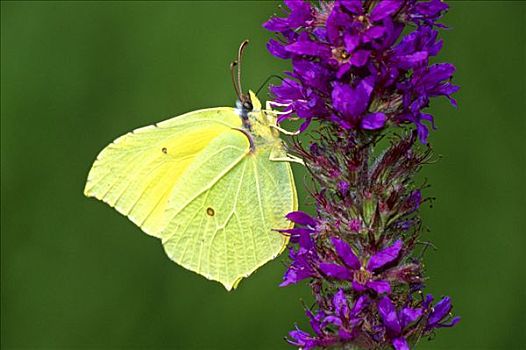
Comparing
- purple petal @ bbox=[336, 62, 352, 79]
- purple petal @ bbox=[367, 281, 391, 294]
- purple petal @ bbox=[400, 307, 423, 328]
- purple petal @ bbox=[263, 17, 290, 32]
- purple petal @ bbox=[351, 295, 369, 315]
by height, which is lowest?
purple petal @ bbox=[400, 307, 423, 328]

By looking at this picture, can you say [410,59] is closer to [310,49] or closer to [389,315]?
[310,49]

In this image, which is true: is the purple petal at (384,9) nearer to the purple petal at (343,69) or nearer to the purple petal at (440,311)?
the purple petal at (343,69)

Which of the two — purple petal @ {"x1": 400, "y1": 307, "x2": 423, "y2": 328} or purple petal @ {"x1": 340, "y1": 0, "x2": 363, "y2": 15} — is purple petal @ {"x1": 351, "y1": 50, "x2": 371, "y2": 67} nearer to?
purple petal @ {"x1": 340, "y1": 0, "x2": 363, "y2": 15}

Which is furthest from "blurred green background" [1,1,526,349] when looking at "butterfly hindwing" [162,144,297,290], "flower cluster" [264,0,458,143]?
"flower cluster" [264,0,458,143]

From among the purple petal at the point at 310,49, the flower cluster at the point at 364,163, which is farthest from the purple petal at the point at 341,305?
the purple petal at the point at 310,49

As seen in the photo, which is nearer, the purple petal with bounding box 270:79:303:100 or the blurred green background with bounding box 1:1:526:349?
the purple petal with bounding box 270:79:303:100

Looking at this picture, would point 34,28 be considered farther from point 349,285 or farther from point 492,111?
point 349,285

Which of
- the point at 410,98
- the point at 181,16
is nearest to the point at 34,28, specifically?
the point at 181,16
